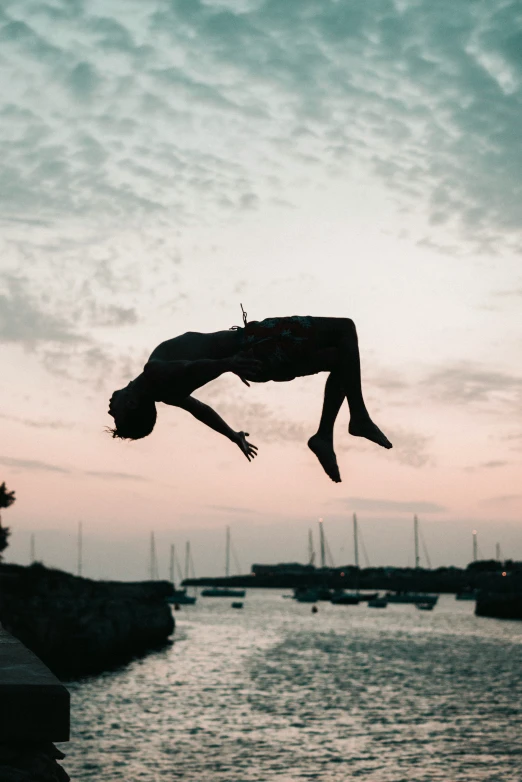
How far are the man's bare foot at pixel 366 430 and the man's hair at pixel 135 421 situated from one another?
1.71 metres

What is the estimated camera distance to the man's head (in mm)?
6992

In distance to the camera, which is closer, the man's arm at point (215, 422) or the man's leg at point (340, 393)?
the man's leg at point (340, 393)

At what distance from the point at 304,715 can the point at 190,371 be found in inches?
2619

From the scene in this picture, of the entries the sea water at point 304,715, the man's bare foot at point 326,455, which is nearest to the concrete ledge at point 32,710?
the man's bare foot at point 326,455

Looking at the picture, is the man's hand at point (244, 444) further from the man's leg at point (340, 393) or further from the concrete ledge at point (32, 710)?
the concrete ledge at point (32, 710)

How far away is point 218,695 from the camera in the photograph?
257ft

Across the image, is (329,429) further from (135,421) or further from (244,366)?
(135,421)

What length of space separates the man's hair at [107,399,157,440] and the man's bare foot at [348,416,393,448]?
1.71 m

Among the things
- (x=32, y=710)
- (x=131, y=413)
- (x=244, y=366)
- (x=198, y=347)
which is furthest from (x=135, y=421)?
(x=32, y=710)

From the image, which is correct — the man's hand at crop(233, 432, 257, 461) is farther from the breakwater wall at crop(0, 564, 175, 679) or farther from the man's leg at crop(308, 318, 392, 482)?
the breakwater wall at crop(0, 564, 175, 679)

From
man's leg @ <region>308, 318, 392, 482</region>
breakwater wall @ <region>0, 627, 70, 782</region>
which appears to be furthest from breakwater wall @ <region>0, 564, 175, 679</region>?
breakwater wall @ <region>0, 627, 70, 782</region>

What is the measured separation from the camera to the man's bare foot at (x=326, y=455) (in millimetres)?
7516

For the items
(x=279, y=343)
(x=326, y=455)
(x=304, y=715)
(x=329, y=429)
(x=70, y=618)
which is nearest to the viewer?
(x=279, y=343)

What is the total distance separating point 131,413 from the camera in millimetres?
7043
